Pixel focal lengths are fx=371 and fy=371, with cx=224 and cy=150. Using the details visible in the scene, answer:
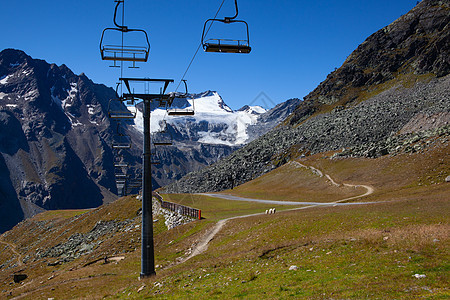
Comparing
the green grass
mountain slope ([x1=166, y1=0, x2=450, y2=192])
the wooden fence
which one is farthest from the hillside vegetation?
mountain slope ([x1=166, y1=0, x2=450, y2=192])

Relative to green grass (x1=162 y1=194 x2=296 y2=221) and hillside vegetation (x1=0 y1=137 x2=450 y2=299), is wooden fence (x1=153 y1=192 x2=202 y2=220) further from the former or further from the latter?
hillside vegetation (x1=0 y1=137 x2=450 y2=299)

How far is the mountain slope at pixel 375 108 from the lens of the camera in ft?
353

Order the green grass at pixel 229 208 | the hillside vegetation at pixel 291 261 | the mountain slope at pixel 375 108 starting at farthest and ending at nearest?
1. the mountain slope at pixel 375 108
2. the green grass at pixel 229 208
3. the hillside vegetation at pixel 291 261

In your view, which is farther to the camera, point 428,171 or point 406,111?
point 406,111

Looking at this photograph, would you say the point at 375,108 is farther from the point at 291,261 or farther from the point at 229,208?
the point at 291,261

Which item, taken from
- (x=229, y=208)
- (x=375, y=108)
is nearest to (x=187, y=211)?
(x=229, y=208)

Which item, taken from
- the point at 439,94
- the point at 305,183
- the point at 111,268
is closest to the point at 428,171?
the point at 305,183

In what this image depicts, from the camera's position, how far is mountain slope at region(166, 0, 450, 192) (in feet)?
353

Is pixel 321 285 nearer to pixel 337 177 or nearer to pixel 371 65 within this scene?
pixel 337 177

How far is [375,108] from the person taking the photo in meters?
132

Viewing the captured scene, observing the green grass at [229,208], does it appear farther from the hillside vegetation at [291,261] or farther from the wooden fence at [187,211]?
the hillside vegetation at [291,261]

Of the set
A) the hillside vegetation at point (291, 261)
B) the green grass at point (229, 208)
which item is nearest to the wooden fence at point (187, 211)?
the green grass at point (229, 208)

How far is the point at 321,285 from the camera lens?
14.0 meters

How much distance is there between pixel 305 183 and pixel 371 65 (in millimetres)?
130484
